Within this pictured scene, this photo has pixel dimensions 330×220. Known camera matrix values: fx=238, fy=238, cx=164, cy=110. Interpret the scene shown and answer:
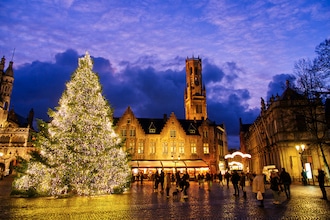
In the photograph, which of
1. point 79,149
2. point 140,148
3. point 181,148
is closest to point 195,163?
point 181,148

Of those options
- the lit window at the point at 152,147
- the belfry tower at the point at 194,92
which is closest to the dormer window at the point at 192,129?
the lit window at the point at 152,147

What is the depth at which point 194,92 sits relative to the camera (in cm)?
10406

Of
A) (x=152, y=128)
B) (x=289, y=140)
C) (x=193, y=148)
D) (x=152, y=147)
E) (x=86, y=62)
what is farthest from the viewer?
(x=152, y=128)

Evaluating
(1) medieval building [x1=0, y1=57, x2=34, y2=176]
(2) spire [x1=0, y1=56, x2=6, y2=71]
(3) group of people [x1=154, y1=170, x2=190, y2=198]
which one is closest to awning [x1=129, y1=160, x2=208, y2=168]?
(3) group of people [x1=154, y1=170, x2=190, y2=198]

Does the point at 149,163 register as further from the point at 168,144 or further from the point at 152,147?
the point at 168,144

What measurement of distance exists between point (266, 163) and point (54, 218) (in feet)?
147

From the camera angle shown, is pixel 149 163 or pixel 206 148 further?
pixel 206 148

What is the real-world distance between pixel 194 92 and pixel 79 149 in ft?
295

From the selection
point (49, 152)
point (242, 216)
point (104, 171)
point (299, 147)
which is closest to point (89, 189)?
point (104, 171)

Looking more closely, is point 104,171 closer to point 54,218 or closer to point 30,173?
point 30,173

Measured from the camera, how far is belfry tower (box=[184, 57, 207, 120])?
97312 mm

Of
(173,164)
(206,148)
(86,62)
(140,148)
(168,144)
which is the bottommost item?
→ (173,164)

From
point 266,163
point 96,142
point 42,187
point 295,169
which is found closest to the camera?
point 42,187

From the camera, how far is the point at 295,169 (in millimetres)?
35125
